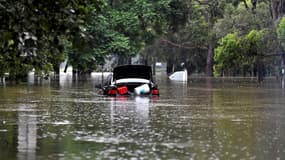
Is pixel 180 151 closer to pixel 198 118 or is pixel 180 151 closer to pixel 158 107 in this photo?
pixel 198 118

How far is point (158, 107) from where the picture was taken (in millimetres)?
21578

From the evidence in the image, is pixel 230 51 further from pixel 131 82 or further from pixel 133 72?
pixel 131 82

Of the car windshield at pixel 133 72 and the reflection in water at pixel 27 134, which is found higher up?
the car windshield at pixel 133 72

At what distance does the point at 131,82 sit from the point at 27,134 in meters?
15.6

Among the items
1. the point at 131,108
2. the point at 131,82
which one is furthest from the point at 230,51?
the point at 131,108

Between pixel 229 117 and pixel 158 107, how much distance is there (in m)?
4.19

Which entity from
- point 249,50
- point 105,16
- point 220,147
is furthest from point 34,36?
point 249,50

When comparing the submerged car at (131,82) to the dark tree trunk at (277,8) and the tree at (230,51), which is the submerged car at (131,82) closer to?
the tree at (230,51)

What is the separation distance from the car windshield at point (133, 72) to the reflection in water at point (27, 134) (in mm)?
10039

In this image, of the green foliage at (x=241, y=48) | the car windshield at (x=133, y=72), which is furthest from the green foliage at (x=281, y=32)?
the car windshield at (x=133, y=72)

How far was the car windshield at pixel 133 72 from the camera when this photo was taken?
29219mm

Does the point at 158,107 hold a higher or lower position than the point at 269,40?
lower

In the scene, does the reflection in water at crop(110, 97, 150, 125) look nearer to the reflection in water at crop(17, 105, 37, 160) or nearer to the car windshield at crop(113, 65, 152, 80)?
the reflection in water at crop(17, 105, 37, 160)

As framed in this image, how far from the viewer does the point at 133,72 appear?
2955 cm
